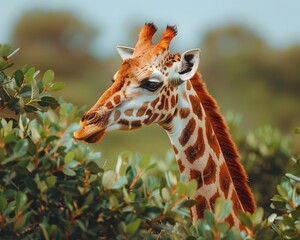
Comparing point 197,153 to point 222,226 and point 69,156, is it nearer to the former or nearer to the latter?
point 222,226

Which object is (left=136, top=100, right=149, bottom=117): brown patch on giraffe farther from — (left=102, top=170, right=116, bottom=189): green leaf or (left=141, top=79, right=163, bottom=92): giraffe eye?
(left=102, top=170, right=116, bottom=189): green leaf

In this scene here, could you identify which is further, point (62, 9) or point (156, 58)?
point (62, 9)

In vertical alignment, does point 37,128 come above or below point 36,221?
above

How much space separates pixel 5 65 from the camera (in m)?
5.22

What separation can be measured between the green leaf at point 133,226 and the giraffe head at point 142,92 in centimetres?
80

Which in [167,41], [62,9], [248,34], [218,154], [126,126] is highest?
[167,41]

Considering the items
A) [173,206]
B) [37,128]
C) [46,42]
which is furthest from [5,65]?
[46,42]

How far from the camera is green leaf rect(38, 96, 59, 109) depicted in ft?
17.3

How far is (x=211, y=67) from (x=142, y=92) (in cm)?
3791

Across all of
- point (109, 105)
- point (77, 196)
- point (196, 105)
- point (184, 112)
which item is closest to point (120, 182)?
point (77, 196)

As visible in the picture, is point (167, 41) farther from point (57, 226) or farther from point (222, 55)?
point (222, 55)

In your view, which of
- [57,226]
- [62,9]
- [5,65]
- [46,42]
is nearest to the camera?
[57,226]

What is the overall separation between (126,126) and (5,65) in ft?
2.69

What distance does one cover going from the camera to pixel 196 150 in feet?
18.4
